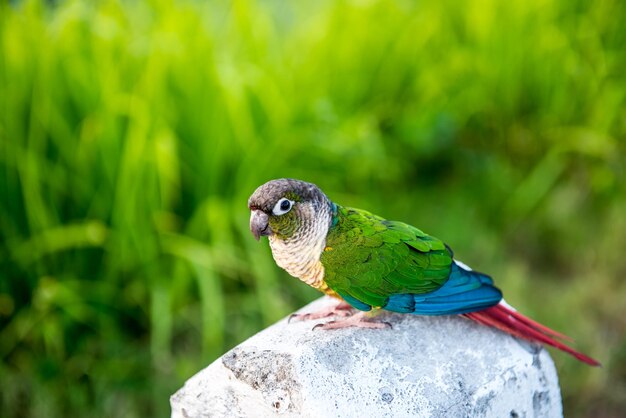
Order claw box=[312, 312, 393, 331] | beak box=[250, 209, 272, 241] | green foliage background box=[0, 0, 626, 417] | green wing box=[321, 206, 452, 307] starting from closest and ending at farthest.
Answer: beak box=[250, 209, 272, 241] < green wing box=[321, 206, 452, 307] < claw box=[312, 312, 393, 331] < green foliage background box=[0, 0, 626, 417]

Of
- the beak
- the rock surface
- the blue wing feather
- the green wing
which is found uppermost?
the beak

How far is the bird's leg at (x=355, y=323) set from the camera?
1.58 metres

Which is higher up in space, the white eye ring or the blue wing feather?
the white eye ring

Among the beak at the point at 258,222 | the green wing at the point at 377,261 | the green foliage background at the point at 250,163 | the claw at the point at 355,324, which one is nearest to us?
the beak at the point at 258,222

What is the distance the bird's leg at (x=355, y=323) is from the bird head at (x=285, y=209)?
0.27 m

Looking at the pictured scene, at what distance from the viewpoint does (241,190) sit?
268 centimetres

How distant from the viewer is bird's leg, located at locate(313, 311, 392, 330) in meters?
1.58

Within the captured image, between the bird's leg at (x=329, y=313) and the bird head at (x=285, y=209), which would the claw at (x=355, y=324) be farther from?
the bird head at (x=285, y=209)

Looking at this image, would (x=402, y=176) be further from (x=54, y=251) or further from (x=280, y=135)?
(x=54, y=251)

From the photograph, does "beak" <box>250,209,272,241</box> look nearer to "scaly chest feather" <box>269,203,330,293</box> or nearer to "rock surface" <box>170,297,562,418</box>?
"scaly chest feather" <box>269,203,330,293</box>

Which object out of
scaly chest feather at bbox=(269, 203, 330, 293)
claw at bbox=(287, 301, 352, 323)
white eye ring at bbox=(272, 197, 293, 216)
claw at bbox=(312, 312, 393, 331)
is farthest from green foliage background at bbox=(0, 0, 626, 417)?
white eye ring at bbox=(272, 197, 293, 216)

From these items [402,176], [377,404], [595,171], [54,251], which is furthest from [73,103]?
[595,171]

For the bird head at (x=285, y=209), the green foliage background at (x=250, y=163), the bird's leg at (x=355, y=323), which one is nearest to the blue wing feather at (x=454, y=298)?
the bird's leg at (x=355, y=323)

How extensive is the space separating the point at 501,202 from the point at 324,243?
6.35 ft
